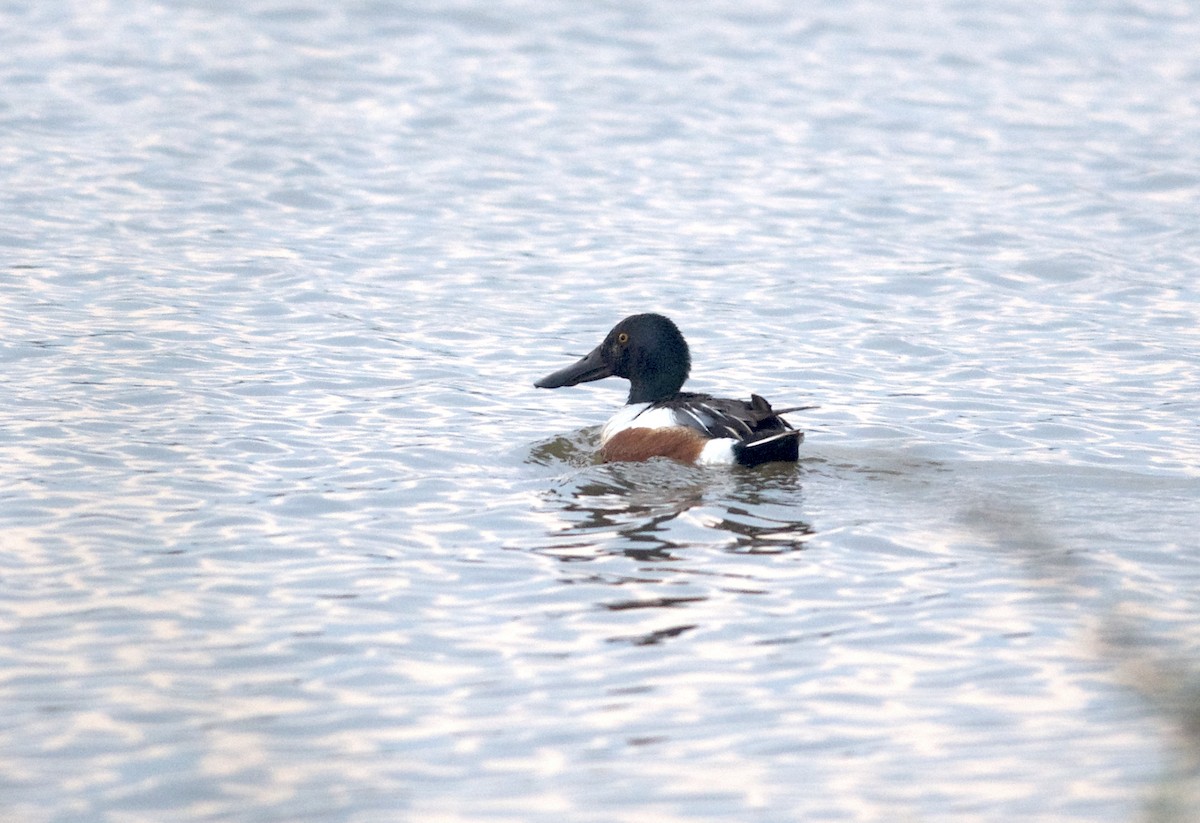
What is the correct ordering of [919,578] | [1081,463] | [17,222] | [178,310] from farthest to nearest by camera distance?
1. [17,222]
2. [178,310]
3. [1081,463]
4. [919,578]

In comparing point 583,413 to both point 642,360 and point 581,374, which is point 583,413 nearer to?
point 581,374

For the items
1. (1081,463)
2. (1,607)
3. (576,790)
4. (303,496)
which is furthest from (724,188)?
(576,790)

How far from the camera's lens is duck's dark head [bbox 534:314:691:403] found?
9.35m

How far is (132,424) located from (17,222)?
4801 millimetres

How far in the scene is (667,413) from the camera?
8.70 metres

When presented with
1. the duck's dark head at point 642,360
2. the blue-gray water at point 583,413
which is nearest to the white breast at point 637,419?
the duck's dark head at point 642,360

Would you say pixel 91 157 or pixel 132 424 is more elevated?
pixel 91 157

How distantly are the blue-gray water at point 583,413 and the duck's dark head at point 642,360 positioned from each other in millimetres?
359

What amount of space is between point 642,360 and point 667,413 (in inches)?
30.5

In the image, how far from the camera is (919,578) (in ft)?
21.6

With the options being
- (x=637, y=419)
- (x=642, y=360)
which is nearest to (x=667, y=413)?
(x=637, y=419)

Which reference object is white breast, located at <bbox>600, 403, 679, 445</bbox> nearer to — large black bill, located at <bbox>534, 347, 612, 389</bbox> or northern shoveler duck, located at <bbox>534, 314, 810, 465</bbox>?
northern shoveler duck, located at <bbox>534, 314, 810, 465</bbox>

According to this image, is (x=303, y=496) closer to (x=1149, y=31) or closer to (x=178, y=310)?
(x=178, y=310)

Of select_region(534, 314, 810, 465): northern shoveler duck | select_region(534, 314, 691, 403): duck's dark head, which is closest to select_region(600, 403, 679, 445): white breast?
select_region(534, 314, 810, 465): northern shoveler duck
